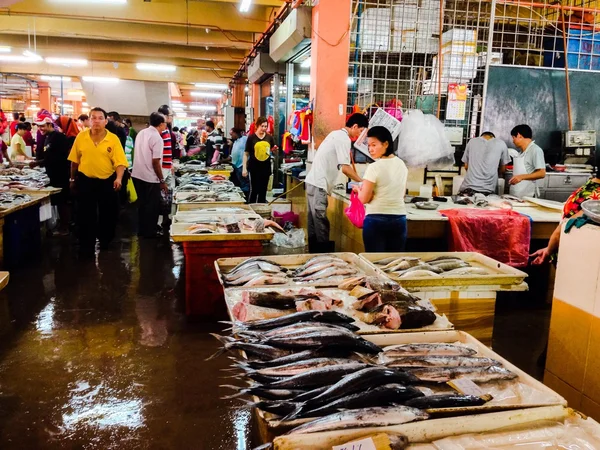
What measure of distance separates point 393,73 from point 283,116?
191 inches

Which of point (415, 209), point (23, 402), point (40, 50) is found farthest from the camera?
point (40, 50)

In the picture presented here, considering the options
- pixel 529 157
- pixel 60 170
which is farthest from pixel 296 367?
pixel 60 170

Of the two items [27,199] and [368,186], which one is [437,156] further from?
[27,199]

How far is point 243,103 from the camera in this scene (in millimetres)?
22453

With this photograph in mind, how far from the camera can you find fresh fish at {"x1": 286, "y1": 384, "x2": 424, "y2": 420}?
189cm

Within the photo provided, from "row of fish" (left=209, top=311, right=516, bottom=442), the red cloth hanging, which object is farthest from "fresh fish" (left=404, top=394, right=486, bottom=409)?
the red cloth hanging

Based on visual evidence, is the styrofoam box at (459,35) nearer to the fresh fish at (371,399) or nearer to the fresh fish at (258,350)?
the fresh fish at (258,350)

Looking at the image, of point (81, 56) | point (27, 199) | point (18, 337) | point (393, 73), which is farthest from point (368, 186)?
point (81, 56)

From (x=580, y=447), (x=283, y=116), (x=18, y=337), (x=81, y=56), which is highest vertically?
(x=81, y=56)

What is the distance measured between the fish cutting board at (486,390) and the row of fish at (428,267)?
3.80 ft

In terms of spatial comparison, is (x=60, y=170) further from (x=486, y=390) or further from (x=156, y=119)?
(x=486, y=390)

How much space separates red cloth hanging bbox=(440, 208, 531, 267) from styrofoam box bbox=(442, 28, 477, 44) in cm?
383

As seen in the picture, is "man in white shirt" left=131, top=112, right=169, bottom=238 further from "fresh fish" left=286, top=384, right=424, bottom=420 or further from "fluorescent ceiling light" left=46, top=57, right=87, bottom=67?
"fluorescent ceiling light" left=46, top=57, right=87, bottom=67

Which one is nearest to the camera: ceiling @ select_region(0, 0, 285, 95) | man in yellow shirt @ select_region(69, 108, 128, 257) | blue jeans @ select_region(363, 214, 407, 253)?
blue jeans @ select_region(363, 214, 407, 253)
